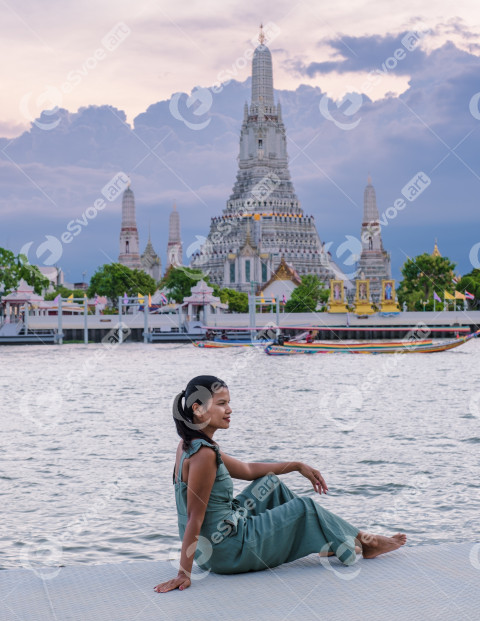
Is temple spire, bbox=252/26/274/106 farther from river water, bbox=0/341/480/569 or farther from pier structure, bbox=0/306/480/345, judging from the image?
river water, bbox=0/341/480/569

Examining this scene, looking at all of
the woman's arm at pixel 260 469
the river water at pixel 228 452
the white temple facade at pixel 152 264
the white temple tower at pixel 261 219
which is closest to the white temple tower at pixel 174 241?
the white temple facade at pixel 152 264

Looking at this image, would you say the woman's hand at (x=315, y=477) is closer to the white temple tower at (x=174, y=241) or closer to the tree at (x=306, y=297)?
the tree at (x=306, y=297)

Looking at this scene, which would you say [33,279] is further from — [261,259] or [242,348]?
[261,259]

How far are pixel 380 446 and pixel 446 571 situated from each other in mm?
8821

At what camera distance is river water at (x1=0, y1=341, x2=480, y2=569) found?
28.2ft

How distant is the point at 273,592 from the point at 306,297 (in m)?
87.2

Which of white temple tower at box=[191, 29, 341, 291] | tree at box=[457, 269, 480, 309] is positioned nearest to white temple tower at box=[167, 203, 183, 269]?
white temple tower at box=[191, 29, 341, 291]

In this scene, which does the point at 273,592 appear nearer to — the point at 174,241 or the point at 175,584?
the point at 175,584

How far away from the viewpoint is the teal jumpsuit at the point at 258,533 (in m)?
5.36

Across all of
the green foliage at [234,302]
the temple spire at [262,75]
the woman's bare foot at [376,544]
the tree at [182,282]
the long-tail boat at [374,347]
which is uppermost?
the temple spire at [262,75]

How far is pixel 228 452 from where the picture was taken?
13477 millimetres

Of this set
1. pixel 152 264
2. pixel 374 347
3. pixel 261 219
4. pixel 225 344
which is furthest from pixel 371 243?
pixel 374 347

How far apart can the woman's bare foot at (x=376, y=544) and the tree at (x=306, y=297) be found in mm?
82391

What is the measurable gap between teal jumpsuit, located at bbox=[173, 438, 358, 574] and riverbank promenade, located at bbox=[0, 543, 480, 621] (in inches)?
3.2
